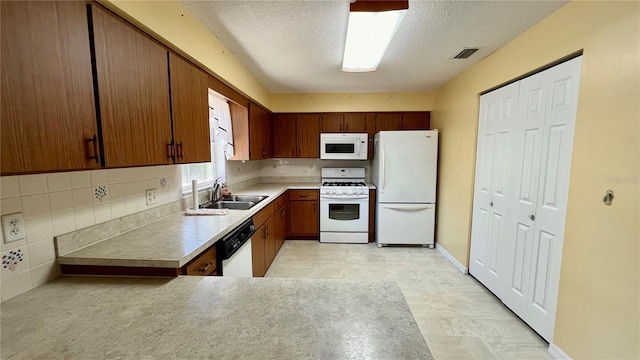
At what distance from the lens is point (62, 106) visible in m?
0.89

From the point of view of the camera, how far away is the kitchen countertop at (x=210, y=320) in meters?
0.69

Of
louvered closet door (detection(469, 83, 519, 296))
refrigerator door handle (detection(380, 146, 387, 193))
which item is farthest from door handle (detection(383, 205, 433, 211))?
louvered closet door (detection(469, 83, 519, 296))

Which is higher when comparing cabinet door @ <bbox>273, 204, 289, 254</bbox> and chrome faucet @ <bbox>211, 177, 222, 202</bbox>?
chrome faucet @ <bbox>211, 177, 222, 202</bbox>

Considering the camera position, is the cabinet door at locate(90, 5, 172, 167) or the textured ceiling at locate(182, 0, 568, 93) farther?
the textured ceiling at locate(182, 0, 568, 93)

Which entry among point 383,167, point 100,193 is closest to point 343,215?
point 383,167

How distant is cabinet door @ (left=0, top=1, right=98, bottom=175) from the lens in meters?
0.75

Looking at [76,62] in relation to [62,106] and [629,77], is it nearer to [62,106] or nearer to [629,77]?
[62,106]

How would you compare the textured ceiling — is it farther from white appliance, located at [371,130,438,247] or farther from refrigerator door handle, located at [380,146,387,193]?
refrigerator door handle, located at [380,146,387,193]

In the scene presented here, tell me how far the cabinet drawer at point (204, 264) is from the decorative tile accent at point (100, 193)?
65cm

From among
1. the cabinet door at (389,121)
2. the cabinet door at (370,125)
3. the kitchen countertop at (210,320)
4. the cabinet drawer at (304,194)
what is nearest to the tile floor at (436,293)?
the cabinet drawer at (304,194)

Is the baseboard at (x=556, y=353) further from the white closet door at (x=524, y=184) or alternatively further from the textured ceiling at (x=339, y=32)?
the textured ceiling at (x=339, y=32)

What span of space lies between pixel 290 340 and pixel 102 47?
140 centimetres

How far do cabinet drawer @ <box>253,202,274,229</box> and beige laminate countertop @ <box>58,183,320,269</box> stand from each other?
0.45m

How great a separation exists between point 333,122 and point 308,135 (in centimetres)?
47
